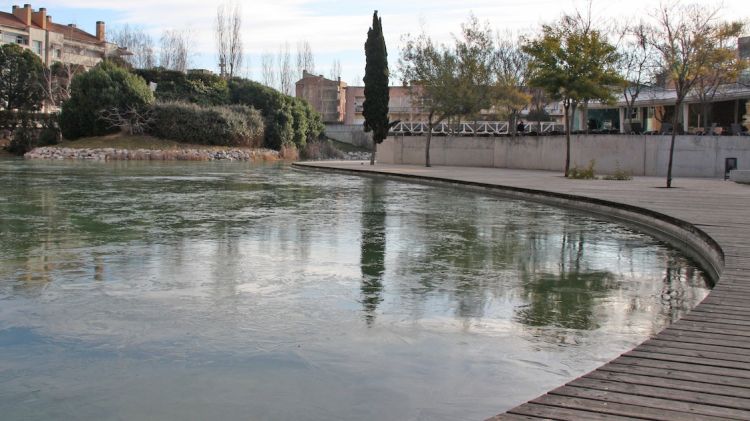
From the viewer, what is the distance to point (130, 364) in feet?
15.4

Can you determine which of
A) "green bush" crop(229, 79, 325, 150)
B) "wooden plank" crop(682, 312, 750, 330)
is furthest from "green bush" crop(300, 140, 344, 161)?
"wooden plank" crop(682, 312, 750, 330)

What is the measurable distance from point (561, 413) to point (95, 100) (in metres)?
52.1

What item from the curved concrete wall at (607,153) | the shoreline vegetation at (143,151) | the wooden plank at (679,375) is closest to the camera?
the wooden plank at (679,375)

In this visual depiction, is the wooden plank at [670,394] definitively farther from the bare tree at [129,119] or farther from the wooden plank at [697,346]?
the bare tree at [129,119]

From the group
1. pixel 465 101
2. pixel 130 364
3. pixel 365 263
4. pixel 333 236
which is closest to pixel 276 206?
pixel 333 236

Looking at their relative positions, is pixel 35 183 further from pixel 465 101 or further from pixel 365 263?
pixel 465 101

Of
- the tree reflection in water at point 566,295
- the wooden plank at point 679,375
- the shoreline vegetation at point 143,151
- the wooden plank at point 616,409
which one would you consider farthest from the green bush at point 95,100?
the wooden plank at point 616,409

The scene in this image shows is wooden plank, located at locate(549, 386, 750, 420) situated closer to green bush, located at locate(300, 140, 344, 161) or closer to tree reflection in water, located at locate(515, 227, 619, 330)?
tree reflection in water, located at locate(515, 227, 619, 330)

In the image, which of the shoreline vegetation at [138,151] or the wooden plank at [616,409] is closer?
the wooden plank at [616,409]

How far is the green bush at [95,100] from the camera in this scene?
50375 mm

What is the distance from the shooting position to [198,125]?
52.3m

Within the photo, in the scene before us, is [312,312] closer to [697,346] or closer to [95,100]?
[697,346]

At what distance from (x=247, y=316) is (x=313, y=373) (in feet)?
4.90

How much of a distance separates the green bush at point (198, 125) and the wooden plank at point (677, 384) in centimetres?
5086
